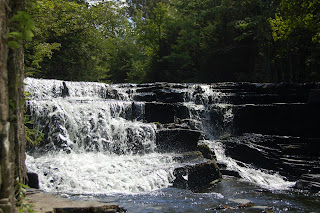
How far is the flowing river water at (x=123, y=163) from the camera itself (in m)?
6.18

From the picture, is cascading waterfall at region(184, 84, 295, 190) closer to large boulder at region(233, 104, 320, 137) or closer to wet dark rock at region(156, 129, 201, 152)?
large boulder at region(233, 104, 320, 137)

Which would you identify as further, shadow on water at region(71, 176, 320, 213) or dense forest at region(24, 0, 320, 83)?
dense forest at region(24, 0, 320, 83)

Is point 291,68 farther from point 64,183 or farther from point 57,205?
point 57,205

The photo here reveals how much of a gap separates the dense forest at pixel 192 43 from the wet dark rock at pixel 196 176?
647 cm

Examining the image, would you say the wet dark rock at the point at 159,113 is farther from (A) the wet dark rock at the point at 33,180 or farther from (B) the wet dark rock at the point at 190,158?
(A) the wet dark rock at the point at 33,180

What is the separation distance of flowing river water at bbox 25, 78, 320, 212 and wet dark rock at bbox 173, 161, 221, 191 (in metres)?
0.23

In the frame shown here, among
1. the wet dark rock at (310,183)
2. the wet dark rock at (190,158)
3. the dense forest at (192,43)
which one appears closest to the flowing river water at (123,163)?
the wet dark rock at (190,158)

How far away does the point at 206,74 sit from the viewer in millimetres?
22531

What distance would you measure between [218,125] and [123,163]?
583 centimetres

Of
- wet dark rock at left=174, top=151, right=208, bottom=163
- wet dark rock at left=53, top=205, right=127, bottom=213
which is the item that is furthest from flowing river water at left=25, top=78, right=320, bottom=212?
wet dark rock at left=53, top=205, right=127, bottom=213

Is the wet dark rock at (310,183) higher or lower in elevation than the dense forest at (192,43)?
lower

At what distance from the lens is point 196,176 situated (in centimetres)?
782

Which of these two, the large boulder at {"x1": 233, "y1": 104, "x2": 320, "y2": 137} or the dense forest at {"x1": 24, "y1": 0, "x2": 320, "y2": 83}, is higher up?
the dense forest at {"x1": 24, "y1": 0, "x2": 320, "y2": 83}

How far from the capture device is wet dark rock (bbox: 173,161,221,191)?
24.8 feet
